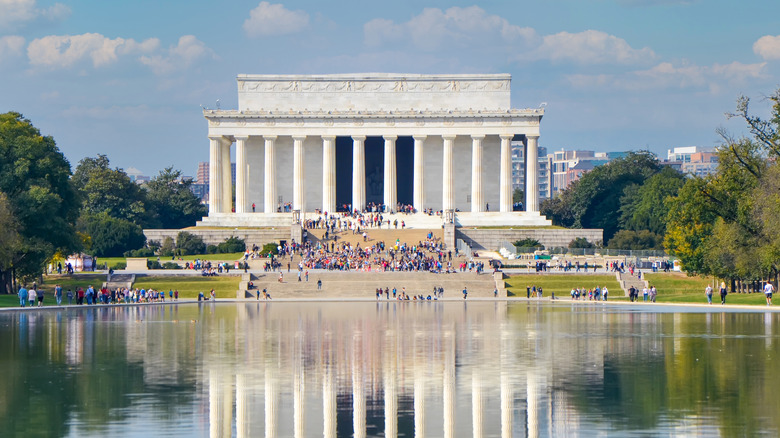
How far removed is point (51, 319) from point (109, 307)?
13.8m

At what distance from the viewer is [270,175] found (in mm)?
118500

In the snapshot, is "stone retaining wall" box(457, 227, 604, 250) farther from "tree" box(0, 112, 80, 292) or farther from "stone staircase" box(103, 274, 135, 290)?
"tree" box(0, 112, 80, 292)

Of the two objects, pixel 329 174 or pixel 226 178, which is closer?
pixel 226 178

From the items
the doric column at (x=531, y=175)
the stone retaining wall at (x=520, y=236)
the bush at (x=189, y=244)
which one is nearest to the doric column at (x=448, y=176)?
the doric column at (x=531, y=175)

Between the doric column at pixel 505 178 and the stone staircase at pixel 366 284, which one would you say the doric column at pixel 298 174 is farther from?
the stone staircase at pixel 366 284

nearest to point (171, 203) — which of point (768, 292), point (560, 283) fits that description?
point (560, 283)

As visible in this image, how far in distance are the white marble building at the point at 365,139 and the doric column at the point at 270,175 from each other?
0.10 meters

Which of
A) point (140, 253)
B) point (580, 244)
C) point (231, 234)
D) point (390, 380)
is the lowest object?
point (390, 380)

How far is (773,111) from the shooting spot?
68.6 metres

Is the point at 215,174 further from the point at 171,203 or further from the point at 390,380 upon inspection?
the point at 390,380

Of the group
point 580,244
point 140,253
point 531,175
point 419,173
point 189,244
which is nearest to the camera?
point 140,253

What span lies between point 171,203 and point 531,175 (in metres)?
52.7

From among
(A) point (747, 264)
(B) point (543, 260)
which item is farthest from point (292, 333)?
(B) point (543, 260)

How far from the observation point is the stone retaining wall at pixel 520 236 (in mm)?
106750
